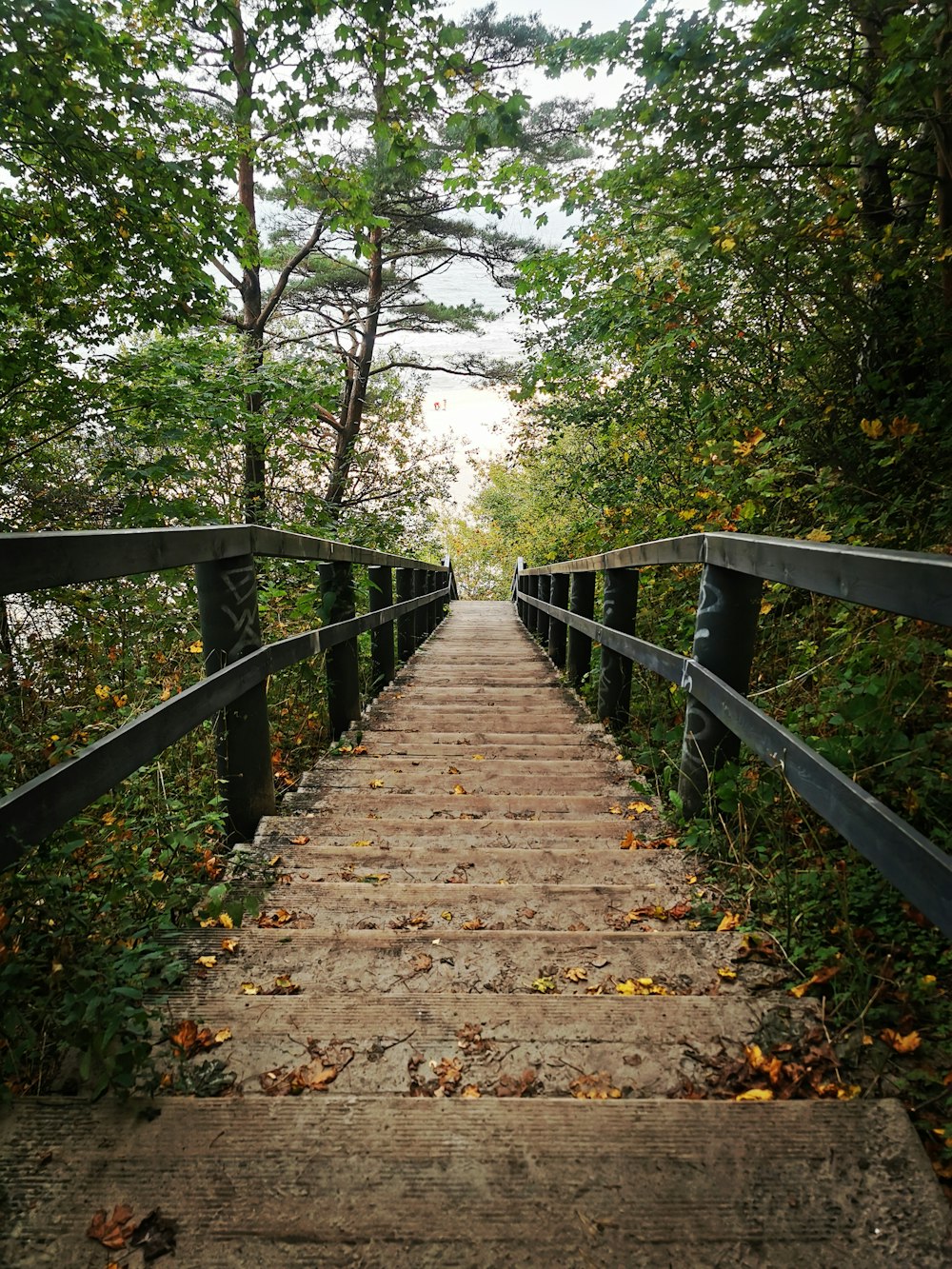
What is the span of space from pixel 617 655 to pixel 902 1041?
283 centimetres

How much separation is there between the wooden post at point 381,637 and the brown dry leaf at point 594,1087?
4216mm

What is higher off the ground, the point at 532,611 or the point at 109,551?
the point at 109,551

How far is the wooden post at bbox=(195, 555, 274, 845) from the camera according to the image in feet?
7.59

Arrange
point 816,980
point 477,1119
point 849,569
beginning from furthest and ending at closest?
1. point 816,980
2. point 849,569
3. point 477,1119

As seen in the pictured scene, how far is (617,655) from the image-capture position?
410 cm

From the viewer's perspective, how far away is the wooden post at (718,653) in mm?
2271

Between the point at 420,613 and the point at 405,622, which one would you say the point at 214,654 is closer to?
the point at 405,622

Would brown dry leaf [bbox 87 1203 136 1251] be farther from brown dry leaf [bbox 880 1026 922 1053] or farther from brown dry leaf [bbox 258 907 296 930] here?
brown dry leaf [bbox 880 1026 922 1053]

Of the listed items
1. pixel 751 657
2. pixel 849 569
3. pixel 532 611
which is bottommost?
pixel 532 611

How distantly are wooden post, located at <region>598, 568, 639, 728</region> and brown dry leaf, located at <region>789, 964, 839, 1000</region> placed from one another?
230 cm

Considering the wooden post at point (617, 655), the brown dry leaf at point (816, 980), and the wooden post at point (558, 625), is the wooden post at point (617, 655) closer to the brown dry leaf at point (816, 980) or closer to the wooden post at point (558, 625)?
the brown dry leaf at point (816, 980)

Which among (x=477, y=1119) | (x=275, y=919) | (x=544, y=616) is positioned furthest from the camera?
(x=544, y=616)

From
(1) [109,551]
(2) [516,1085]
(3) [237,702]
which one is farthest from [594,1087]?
(3) [237,702]

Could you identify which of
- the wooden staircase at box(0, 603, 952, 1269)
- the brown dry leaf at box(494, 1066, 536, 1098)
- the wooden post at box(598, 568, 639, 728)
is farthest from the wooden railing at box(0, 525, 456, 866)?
the wooden post at box(598, 568, 639, 728)
